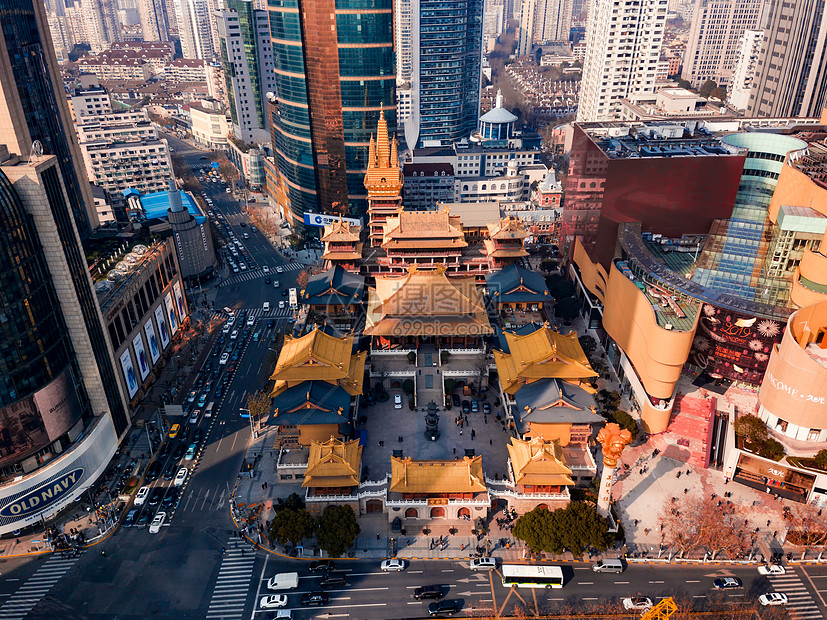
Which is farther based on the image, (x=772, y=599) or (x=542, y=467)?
(x=542, y=467)

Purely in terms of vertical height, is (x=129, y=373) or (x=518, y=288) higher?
(x=518, y=288)

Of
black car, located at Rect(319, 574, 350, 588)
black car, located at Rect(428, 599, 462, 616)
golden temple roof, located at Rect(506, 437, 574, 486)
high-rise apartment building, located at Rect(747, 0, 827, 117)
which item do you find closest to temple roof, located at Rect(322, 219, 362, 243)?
golden temple roof, located at Rect(506, 437, 574, 486)

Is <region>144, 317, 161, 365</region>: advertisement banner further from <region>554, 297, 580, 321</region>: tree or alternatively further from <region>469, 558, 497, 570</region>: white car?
<region>554, 297, 580, 321</region>: tree

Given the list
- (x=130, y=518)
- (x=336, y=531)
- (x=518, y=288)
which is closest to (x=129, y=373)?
(x=130, y=518)

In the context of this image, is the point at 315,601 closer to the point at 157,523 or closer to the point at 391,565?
the point at 391,565

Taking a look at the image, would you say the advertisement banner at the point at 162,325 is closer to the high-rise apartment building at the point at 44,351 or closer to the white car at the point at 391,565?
the high-rise apartment building at the point at 44,351

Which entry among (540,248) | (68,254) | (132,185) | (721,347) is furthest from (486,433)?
(132,185)
